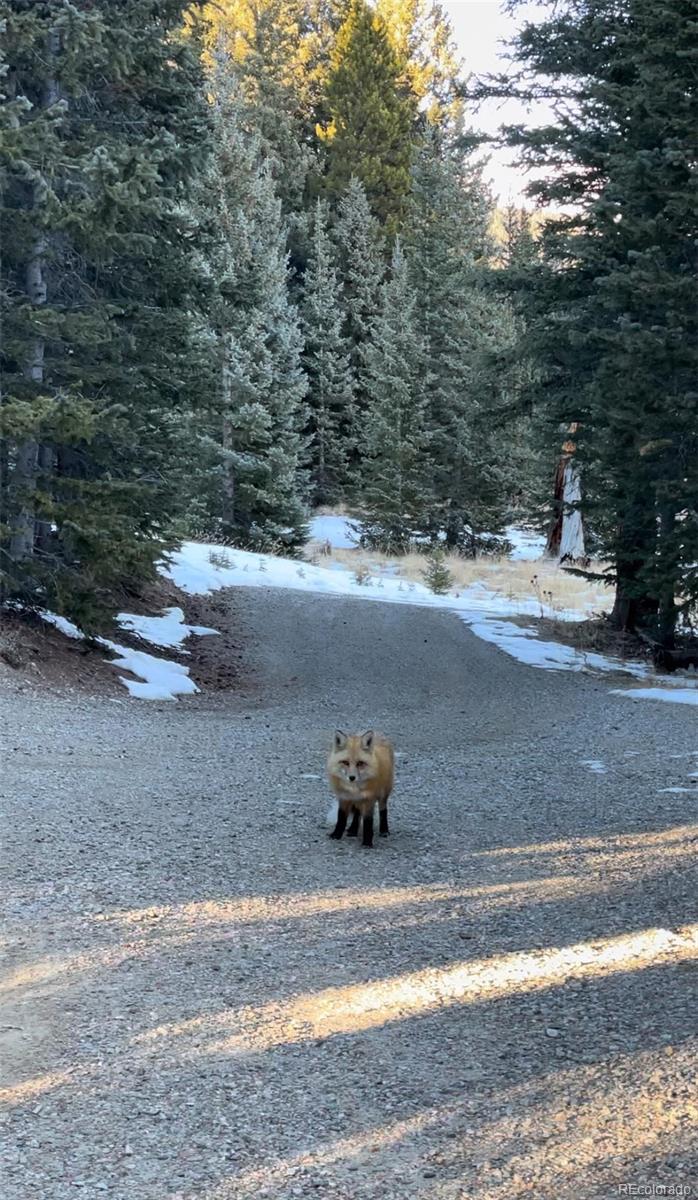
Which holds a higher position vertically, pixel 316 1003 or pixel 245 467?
pixel 245 467

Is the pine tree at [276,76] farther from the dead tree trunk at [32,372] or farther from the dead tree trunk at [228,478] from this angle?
the dead tree trunk at [32,372]

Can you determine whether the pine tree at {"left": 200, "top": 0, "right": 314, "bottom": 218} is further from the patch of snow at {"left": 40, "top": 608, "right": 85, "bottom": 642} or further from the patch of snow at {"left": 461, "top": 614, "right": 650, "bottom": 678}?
the patch of snow at {"left": 40, "top": 608, "right": 85, "bottom": 642}

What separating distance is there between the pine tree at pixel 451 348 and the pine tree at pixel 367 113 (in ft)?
30.0

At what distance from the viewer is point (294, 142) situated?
44.5 meters

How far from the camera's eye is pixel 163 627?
16047 mm

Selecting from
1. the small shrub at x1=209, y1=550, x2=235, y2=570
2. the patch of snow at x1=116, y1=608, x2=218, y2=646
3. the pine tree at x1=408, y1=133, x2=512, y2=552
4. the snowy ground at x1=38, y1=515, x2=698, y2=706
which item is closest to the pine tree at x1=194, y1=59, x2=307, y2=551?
the snowy ground at x1=38, y1=515, x2=698, y2=706

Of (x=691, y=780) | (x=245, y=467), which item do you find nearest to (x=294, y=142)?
(x=245, y=467)

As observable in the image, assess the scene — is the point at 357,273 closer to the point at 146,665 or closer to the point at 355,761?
the point at 146,665

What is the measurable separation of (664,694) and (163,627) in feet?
25.1

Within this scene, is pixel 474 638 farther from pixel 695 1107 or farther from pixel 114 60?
pixel 695 1107

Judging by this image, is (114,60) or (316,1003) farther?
(114,60)

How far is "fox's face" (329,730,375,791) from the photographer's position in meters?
6.17

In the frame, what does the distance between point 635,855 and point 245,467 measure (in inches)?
921

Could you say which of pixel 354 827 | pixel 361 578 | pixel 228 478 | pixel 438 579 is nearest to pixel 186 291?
pixel 354 827
